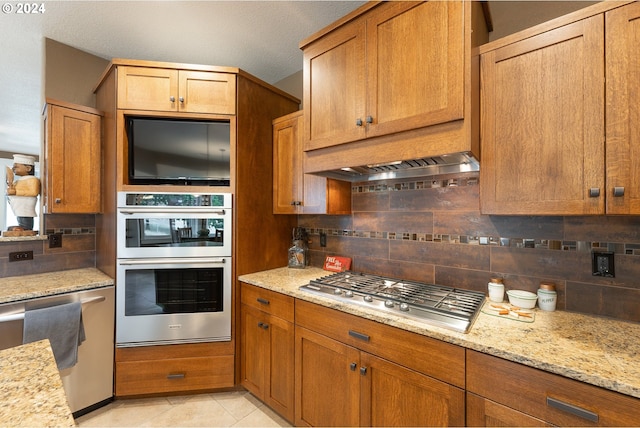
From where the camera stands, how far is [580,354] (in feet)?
3.22

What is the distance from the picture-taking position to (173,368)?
2.06 m

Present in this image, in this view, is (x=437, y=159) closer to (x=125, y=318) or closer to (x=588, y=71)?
(x=588, y=71)

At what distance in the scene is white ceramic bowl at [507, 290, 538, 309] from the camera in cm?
143

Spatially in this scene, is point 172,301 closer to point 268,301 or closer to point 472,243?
point 268,301

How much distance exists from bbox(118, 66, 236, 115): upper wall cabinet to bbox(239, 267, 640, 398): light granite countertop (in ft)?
5.57

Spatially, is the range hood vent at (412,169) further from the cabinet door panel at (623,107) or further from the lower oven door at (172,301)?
the lower oven door at (172,301)

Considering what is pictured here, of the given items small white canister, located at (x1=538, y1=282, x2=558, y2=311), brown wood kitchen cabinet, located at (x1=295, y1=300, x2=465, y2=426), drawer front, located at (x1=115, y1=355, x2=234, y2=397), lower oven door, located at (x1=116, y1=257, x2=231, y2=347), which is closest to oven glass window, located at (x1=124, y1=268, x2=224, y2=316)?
lower oven door, located at (x1=116, y1=257, x2=231, y2=347)

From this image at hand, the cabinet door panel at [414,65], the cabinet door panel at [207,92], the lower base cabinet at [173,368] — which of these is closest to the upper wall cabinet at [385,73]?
the cabinet door panel at [414,65]

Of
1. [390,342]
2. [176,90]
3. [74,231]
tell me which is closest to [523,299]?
[390,342]

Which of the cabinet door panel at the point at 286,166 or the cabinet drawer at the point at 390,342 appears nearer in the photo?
the cabinet drawer at the point at 390,342

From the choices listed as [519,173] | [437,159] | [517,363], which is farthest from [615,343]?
[437,159]

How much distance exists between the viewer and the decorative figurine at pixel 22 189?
220cm

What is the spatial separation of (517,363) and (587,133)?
93 centimetres

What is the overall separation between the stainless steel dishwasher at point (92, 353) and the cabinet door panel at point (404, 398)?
1.80m
